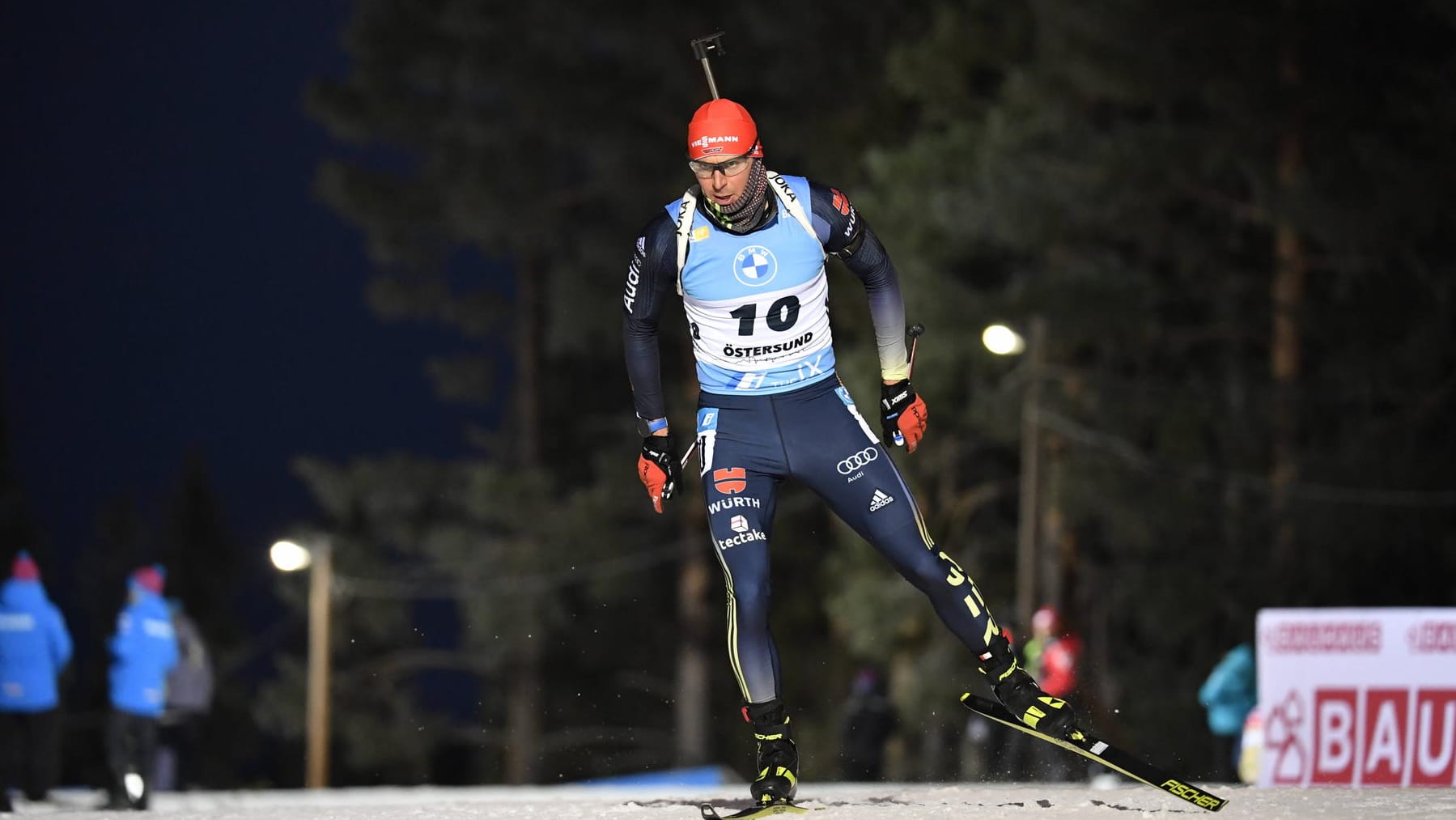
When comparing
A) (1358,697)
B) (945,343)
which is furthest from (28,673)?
(945,343)

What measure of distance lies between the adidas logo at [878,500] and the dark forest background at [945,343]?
12659mm

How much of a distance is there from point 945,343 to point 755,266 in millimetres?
23256

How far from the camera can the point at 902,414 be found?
8.70m

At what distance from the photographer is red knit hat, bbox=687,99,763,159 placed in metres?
7.91

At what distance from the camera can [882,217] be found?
32.0 metres

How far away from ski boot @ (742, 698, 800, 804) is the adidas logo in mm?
877

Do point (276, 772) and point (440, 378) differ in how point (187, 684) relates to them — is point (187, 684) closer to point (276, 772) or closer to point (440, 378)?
point (440, 378)

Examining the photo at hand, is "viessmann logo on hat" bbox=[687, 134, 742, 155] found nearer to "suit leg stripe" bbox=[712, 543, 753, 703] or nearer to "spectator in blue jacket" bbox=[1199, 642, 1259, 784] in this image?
"suit leg stripe" bbox=[712, 543, 753, 703]

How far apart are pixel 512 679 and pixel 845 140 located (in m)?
12.4

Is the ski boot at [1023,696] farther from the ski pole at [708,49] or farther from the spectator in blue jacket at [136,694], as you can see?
the spectator in blue jacket at [136,694]

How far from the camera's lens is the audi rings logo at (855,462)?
8250 mm

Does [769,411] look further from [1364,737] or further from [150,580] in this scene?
[150,580]

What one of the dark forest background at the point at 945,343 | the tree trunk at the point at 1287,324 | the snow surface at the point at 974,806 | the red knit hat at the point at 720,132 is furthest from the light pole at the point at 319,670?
the red knit hat at the point at 720,132

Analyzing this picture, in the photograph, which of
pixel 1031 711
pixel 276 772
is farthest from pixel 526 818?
pixel 276 772
